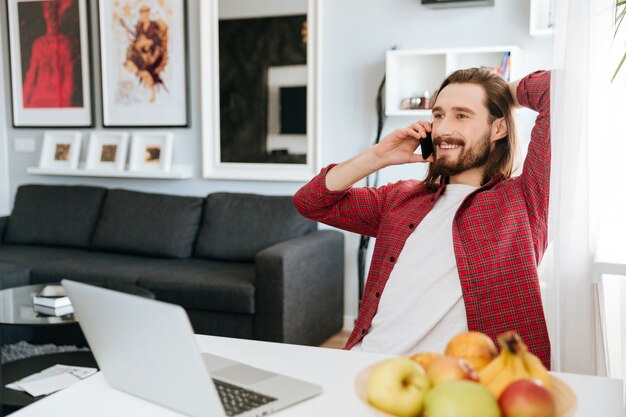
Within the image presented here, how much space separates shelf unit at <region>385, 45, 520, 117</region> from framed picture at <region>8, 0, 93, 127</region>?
Result: 6.91 feet

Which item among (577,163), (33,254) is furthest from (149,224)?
(577,163)

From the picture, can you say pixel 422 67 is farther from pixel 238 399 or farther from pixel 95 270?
pixel 238 399

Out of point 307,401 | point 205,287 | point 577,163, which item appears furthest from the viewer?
point 205,287

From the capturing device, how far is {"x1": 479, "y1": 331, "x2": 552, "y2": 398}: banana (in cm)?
84

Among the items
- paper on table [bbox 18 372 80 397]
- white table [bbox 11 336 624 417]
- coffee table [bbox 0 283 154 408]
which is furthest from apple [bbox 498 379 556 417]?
coffee table [bbox 0 283 154 408]

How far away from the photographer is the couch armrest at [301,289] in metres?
3.33

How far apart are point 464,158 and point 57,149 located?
3554 millimetres

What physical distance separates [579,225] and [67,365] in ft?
6.32

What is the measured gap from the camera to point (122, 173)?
4516mm

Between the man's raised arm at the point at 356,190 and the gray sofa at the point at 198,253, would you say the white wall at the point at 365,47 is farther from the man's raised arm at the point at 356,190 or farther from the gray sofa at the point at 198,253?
the man's raised arm at the point at 356,190

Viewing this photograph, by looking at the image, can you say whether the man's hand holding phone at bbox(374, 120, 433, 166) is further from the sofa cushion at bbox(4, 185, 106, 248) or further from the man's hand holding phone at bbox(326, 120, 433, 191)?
the sofa cushion at bbox(4, 185, 106, 248)

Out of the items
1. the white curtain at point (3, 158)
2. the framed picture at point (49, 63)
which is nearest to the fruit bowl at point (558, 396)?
the framed picture at point (49, 63)

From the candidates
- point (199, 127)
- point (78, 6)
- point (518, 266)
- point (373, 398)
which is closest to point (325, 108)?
point (199, 127)

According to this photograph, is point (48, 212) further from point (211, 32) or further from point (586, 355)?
point (586, 355)
